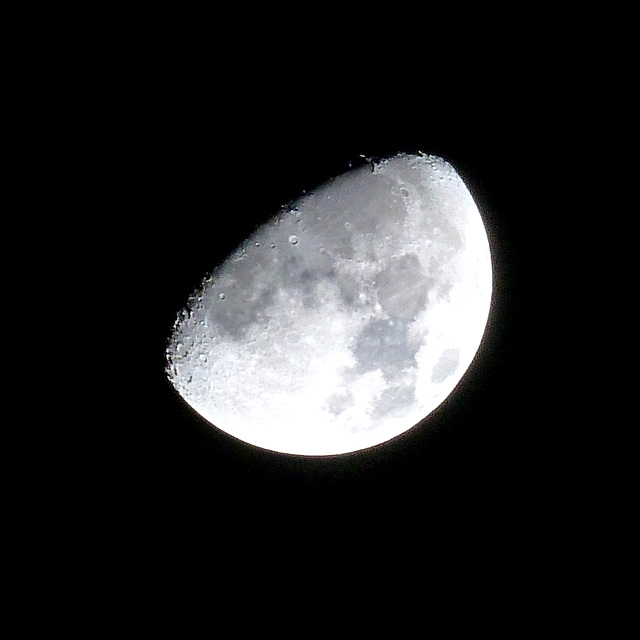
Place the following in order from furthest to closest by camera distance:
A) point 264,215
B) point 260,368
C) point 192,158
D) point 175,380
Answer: point 175,380, point 260,368, point 264,215, point 192,158

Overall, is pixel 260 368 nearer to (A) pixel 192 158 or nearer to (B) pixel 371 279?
(B) pixel 371 279

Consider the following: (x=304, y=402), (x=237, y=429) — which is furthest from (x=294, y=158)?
(x=237, y=429)

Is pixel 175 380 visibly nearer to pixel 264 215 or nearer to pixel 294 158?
pixel 264 215

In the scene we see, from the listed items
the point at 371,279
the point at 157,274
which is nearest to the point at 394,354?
the point at 371,279

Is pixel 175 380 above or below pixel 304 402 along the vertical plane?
above

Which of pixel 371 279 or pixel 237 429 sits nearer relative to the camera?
pixel 371 279

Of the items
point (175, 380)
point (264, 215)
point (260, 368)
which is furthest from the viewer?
point (175, 380)

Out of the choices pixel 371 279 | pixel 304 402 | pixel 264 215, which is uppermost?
pixel 264 215
